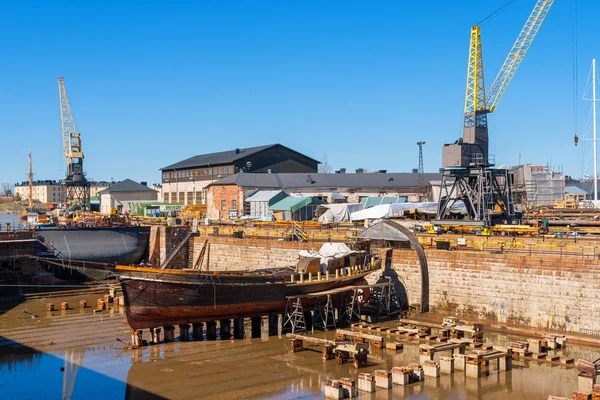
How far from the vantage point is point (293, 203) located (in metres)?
65.1

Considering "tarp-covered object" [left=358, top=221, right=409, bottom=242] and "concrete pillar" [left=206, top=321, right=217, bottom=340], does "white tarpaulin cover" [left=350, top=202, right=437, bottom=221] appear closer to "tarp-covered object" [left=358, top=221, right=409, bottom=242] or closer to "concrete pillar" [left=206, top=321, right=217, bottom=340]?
"tarp-covered object" [left=358, top=221, right=409, bottom=242]

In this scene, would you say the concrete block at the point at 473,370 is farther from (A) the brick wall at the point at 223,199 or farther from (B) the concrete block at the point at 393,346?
(A) the brick wall at the point at 223,199

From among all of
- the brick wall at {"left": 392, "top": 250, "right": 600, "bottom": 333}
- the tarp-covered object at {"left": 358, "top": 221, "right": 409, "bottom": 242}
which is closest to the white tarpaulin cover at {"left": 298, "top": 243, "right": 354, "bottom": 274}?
the tarp-covered object at {"left": 358, "top": 221, "right": 409, "bottom": 242}

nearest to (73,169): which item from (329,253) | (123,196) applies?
(123,196)

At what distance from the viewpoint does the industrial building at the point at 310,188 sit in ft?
240

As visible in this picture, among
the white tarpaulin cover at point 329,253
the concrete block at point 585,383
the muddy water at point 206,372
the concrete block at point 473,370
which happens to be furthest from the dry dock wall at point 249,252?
the concrete block at point 585,383

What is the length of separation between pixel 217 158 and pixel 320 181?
62.9ft

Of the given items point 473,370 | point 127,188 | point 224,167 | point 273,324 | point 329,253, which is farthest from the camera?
point 127,188

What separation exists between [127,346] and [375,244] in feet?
51.4

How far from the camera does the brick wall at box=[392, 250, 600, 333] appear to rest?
27.7m

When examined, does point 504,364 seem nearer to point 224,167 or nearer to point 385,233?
point 385,233

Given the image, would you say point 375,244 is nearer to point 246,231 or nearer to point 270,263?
point 270,263

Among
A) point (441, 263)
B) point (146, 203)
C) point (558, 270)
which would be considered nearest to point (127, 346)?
point (441, 263)

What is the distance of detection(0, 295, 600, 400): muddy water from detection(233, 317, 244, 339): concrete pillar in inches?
29.6
